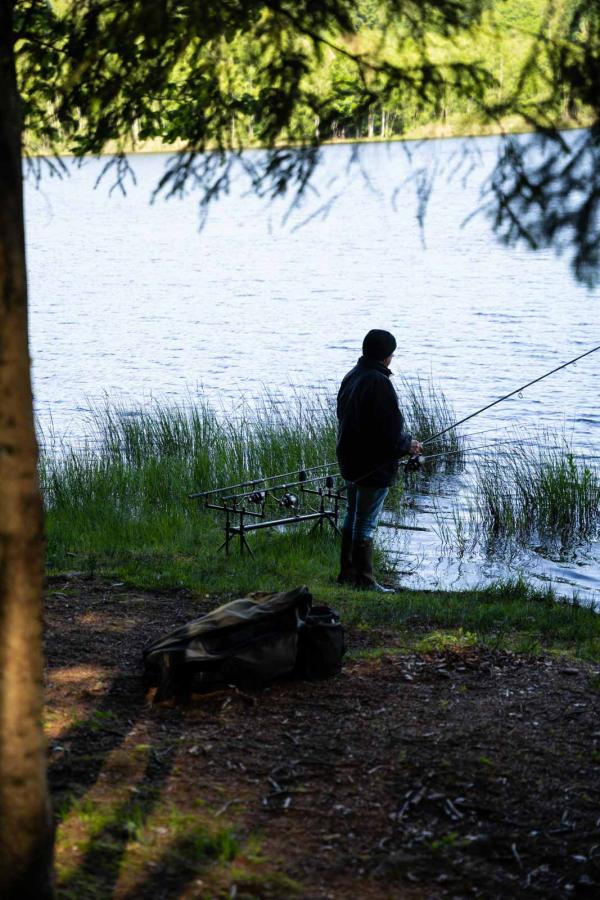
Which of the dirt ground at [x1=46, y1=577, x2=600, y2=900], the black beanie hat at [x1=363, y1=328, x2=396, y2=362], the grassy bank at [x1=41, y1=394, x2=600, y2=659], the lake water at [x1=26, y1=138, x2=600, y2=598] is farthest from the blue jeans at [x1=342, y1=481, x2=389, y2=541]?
the dirt ground at [x1=46, y1=577, x2=600, y2=900]

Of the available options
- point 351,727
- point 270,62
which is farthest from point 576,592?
point 270,62

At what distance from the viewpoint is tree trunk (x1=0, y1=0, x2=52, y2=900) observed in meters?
3.01

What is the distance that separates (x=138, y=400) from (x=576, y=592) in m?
12.1

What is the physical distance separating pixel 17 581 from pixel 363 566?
18.4ft

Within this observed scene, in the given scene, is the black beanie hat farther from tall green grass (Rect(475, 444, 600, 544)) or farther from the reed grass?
the reed grass

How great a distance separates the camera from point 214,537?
993 cm

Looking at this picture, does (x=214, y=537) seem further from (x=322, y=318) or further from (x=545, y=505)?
(x=322, y=318)

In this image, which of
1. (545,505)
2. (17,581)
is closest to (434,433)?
(545,505)

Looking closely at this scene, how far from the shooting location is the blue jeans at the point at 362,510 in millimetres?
8328

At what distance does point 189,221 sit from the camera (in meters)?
63.0

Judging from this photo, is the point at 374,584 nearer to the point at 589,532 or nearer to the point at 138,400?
the point at 589,532

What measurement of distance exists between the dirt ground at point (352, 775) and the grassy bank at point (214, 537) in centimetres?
117

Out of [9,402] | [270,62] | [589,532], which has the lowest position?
[589,532]

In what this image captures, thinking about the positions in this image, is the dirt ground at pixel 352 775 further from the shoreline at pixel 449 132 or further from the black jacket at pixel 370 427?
the shoreline at pixel 449 132
